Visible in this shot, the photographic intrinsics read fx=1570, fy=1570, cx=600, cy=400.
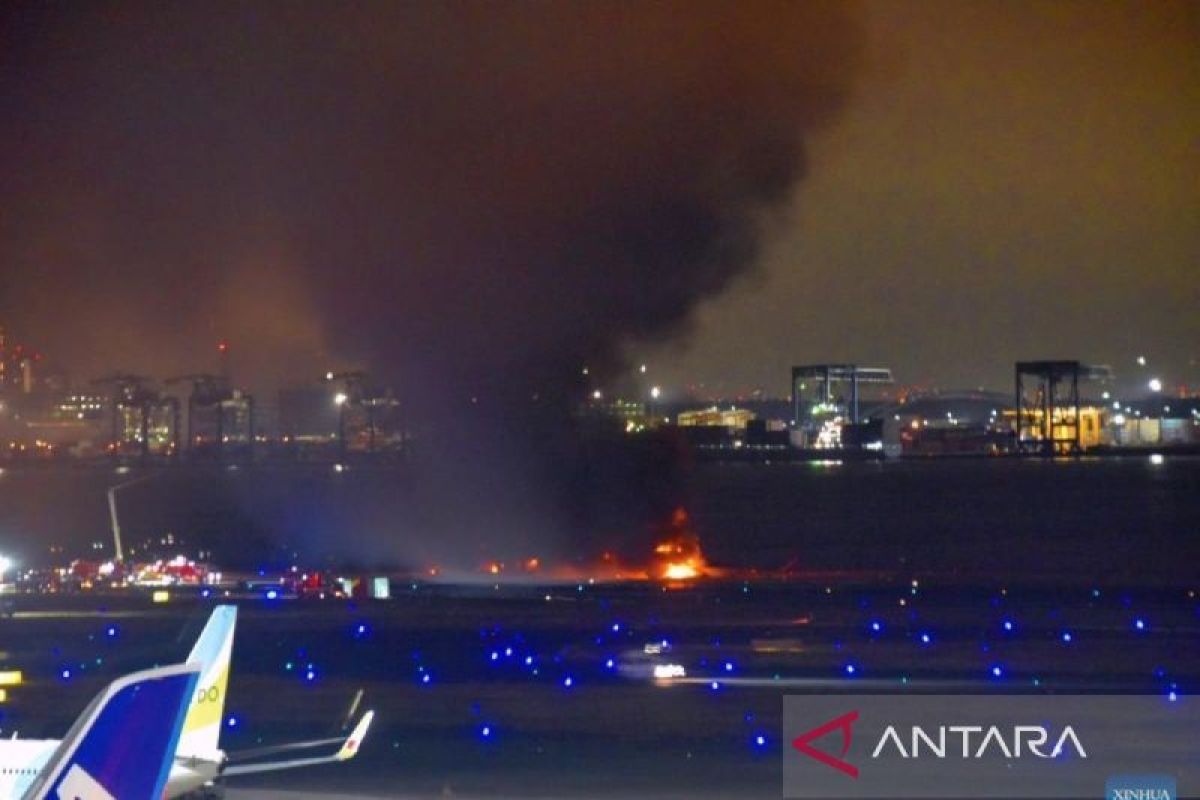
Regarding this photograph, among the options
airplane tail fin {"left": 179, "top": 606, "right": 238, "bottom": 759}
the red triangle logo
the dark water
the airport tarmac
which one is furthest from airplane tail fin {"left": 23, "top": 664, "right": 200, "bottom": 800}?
the dark water

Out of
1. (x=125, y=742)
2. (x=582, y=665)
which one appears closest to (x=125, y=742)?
(x=125, y=742)

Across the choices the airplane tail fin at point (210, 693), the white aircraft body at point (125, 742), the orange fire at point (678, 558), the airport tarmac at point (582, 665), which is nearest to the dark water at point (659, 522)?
the orange fire at point (678, 558)

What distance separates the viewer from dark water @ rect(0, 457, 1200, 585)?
247ft

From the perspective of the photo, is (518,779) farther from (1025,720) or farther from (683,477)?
(683,477)

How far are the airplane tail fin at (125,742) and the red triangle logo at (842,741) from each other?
11.3 meters

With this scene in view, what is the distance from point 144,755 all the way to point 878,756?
12.4 metres

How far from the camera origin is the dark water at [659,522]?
Result: 247 feet

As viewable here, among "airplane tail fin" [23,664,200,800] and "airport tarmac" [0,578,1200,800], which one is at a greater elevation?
"airplane tail fin" [23,664,200,800]

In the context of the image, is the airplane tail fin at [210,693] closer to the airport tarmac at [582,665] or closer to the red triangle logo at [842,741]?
the airport tarmac at [582,665]

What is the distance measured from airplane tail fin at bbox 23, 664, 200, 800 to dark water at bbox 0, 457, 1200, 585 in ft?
177

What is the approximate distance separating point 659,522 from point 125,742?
207ft

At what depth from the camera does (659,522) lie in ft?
236

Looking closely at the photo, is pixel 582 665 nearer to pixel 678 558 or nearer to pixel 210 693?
pixel 210 693

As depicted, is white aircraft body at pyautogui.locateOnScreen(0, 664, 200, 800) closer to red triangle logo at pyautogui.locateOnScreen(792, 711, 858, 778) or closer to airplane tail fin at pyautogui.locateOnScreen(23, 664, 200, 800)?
airplane tail fin at pyautogui.locateOnScreen(23, 664, 200, 800)
